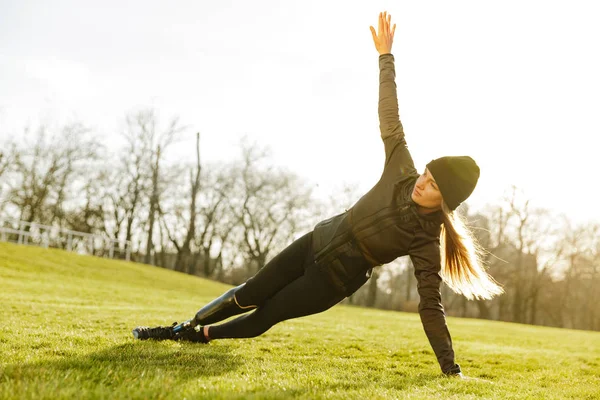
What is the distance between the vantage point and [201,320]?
17.5 feet

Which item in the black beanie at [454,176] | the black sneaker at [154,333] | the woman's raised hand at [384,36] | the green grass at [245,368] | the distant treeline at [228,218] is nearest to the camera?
the green grass at [245,368]

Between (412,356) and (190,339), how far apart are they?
9.28 feet

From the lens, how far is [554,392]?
436 centimetres

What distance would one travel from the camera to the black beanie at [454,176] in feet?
13.4

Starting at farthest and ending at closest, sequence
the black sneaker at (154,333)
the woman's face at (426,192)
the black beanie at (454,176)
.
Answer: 1. the black sneaker at (154,333)
2. the woman's face at (426,192)
3. the black beanie at (454,176)

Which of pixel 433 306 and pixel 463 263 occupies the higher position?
pixel 463 263

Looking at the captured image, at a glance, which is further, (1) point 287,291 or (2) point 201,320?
(2) point 201,320

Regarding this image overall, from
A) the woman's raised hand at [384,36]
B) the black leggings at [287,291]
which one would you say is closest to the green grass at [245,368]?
the black leggings at [287,291]

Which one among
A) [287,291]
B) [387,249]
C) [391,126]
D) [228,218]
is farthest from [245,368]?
[228,218]

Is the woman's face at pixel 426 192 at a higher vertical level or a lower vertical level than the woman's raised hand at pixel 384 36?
lower

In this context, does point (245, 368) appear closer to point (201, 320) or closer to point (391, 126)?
point (201, 320)

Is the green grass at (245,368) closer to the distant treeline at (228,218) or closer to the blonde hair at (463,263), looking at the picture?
the blonde hair at (463,263)

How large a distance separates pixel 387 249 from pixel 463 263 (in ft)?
2.88

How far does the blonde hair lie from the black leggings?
3.50ft
